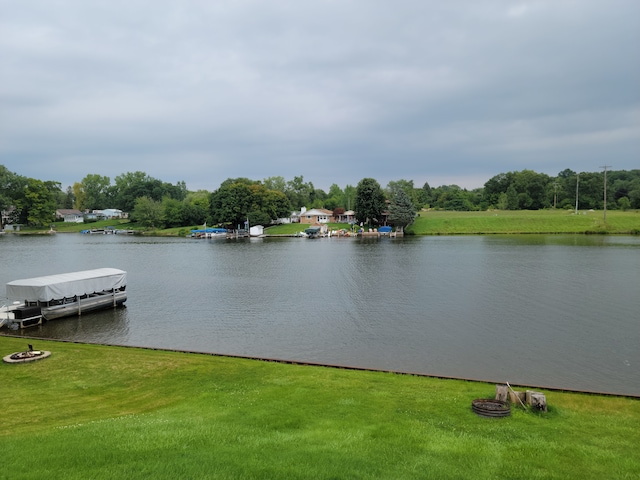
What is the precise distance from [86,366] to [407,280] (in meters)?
28.5

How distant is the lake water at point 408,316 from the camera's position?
18391 mm

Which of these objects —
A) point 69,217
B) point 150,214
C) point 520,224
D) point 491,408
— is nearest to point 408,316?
point 491,408

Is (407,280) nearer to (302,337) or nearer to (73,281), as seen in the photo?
(302,337)

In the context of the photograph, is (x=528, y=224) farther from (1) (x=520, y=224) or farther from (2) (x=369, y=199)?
(2) (x=369, y=199)

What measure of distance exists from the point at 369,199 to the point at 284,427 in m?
95.3

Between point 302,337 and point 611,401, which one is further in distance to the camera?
point 302,337

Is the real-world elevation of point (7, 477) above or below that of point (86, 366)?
above

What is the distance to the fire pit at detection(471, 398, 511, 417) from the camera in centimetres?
1028

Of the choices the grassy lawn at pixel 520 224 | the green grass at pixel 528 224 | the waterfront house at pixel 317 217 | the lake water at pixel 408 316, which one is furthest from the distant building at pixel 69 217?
the green grass at pixel 528 224

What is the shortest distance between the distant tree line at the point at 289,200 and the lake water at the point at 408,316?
56.5 metres

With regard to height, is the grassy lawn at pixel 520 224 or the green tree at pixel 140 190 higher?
the green tree at pixel 140 190

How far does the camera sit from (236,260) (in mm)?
57562

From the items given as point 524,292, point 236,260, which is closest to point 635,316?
point 524,292

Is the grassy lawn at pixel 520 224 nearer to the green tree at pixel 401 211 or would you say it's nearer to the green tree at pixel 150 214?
the green tree at pixel 401 211
